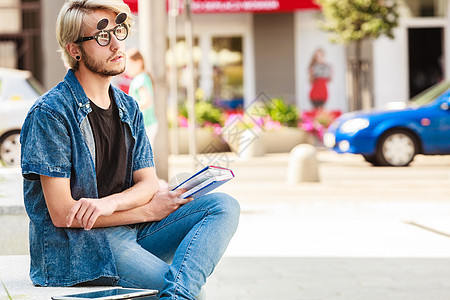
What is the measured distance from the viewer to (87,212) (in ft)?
10.9

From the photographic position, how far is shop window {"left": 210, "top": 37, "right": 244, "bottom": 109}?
2497 centimetres

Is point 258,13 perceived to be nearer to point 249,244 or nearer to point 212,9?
point 212,9

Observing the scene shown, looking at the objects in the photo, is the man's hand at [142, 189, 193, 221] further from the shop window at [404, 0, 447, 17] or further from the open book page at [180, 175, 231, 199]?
the shop window at [404, 0, 447, 17]

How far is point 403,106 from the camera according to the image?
16469 mm

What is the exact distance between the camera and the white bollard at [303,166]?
12.9 metres

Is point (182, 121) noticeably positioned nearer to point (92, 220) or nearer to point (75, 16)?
point (75, 16)

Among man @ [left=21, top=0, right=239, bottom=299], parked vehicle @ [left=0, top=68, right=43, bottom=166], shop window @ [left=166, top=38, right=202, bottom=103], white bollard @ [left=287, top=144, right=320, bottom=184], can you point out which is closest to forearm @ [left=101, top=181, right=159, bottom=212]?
man @ [left=21, top=0, right=239, bottom=299]

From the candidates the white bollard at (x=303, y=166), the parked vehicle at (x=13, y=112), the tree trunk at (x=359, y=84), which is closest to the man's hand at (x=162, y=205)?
the white bollard at (x=303, y=166)

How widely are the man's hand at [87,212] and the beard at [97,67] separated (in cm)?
48

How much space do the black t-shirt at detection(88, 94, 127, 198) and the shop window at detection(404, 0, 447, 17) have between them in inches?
843

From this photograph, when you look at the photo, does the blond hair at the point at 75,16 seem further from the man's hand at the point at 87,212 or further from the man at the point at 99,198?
the man's hand at the point at 87,212

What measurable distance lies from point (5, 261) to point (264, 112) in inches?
669

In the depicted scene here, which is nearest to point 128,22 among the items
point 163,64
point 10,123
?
point 163,64

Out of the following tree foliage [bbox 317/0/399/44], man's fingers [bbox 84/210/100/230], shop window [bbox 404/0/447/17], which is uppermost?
shop window [bbox 404/0/447/17]
